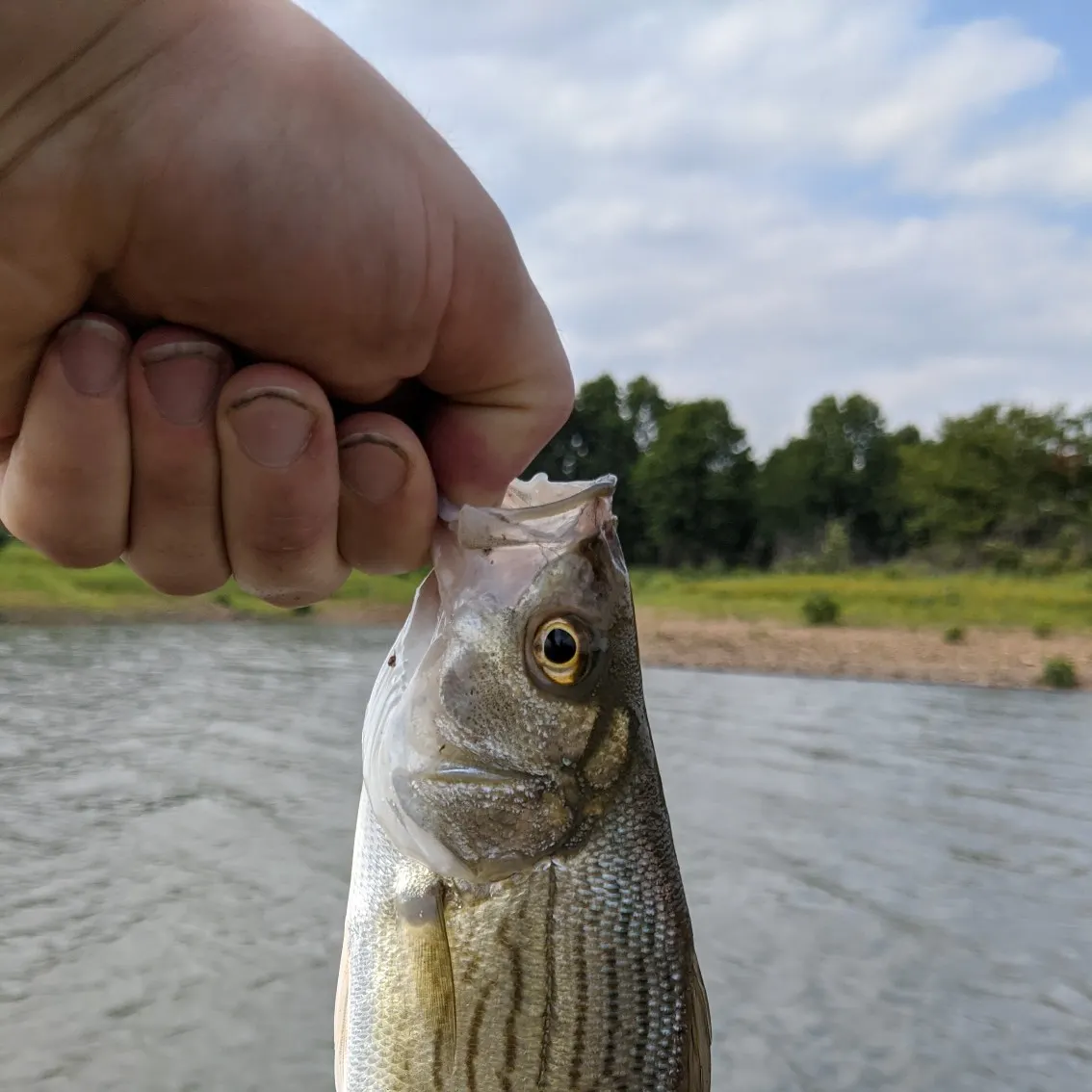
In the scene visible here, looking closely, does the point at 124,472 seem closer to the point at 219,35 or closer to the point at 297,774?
the point at 219,35

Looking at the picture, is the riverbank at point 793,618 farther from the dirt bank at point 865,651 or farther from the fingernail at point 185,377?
the fingernail at point 185,377

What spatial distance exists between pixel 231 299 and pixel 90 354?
0.22 meters

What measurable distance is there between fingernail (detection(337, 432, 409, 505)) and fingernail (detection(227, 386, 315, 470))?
123 millimetres

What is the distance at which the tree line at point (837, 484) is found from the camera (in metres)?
48.7

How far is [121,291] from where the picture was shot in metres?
1.56

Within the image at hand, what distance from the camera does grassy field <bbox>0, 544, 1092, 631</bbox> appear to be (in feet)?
91.5

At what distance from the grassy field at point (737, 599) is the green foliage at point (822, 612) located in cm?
35

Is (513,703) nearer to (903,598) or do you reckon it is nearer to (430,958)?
(430,958)

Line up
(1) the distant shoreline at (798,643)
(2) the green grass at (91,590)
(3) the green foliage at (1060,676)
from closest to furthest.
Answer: (3) the green foliage at (1060,676), (1) the distant shoreline at (798,643), (2) the green grass at (91,590)

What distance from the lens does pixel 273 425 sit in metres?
1.64

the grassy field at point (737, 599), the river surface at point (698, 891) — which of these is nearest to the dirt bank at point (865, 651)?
the grassy field at point (737, 599)

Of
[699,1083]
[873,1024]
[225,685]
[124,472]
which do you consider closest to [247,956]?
[873,1024]

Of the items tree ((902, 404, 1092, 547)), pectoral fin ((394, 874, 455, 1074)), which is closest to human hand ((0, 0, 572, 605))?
pectoral fin ((394, 874, 455, 1074))

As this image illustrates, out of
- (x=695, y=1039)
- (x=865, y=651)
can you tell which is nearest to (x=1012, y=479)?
(x=865, y=651)
